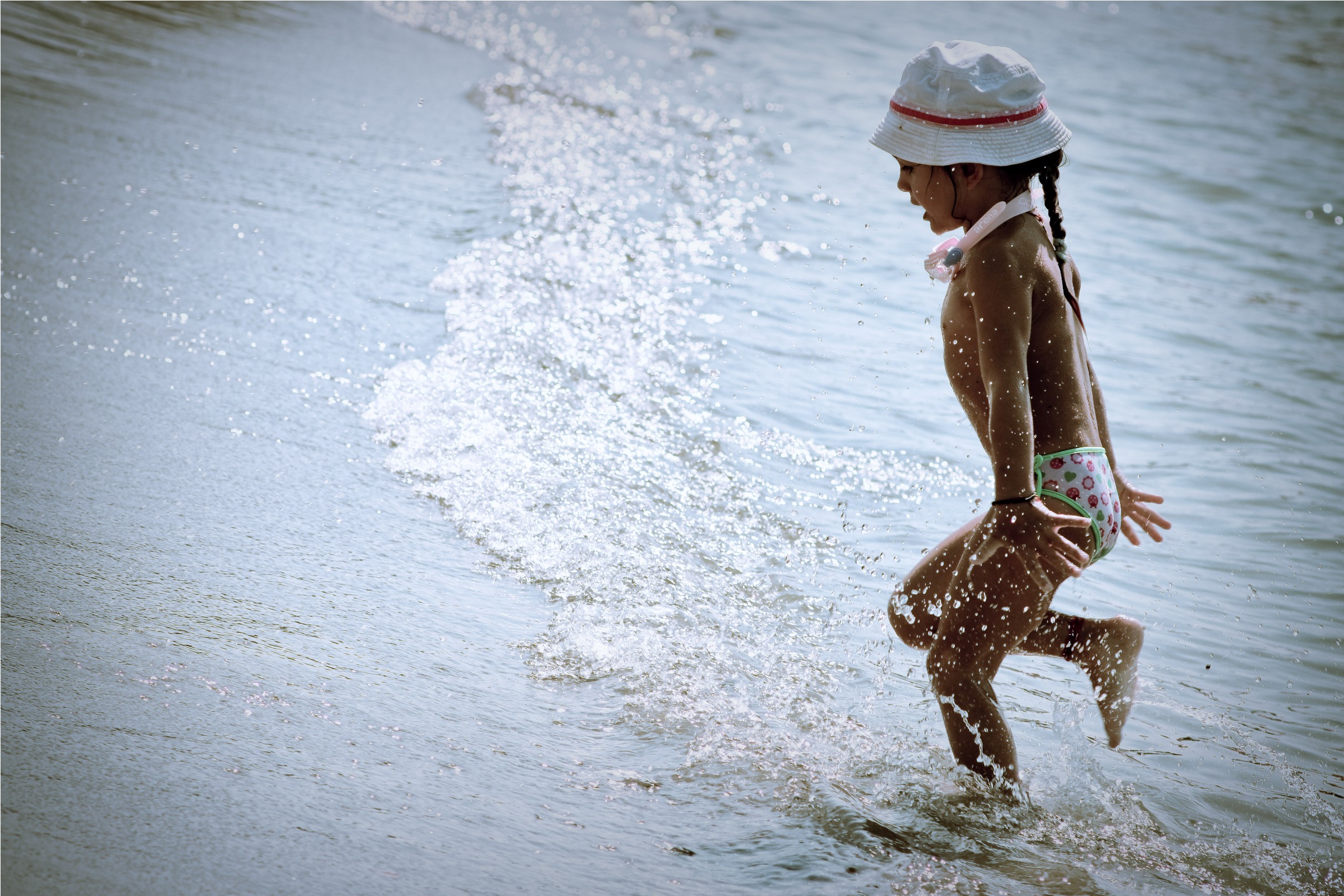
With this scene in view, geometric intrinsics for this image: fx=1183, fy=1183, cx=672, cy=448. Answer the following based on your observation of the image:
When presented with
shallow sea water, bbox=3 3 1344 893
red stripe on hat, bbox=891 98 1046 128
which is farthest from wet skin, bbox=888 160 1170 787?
shallow sea water, bbox=3 3 1344 893

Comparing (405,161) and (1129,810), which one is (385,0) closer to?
(405,161)

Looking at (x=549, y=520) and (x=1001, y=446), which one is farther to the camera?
(x=549, y=520)

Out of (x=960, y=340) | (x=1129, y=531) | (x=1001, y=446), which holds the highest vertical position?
(x=960, y=340)

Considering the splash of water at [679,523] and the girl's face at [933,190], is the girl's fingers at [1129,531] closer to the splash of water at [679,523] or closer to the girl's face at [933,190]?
the splash of water at [679,523]

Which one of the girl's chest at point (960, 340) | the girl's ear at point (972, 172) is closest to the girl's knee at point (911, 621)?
the girl's chest at point (960, 340)

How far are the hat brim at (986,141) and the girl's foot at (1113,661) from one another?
1.13 meters

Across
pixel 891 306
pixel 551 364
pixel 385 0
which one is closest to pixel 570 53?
pixel 385 0

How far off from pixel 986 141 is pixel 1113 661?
50.7 inches

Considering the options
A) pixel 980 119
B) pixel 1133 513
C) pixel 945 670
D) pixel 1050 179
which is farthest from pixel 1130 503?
pixel 980 119

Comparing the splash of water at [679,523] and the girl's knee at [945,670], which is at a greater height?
the girl's knee at [945,670]

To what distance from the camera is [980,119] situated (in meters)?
2.50

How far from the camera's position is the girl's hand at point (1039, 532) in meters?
2.42

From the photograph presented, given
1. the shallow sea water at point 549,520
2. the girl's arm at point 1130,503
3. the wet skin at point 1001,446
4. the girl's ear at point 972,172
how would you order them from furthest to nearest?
the girl's arm at point 1130,503 < the girl's ear at point 972,172 < the wet skin at point 1001,446 < the shallow sea water at point 549,520

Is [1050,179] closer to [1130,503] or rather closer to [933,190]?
[933,190]
